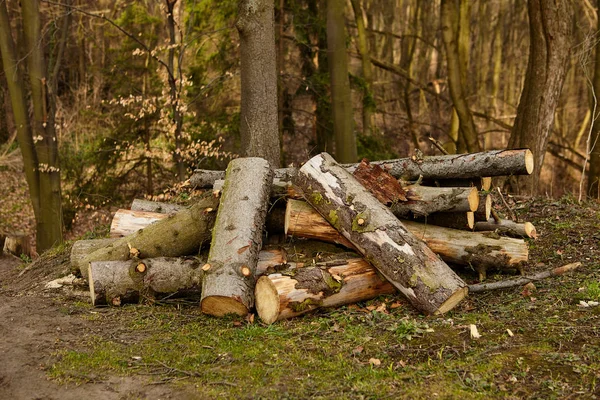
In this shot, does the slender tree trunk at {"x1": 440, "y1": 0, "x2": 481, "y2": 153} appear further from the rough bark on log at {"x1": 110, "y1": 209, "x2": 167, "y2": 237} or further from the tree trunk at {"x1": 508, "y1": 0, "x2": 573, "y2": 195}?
the rough bark on log at {"x1": 110, "y1": 209, "x2": 167, "y2": 237}

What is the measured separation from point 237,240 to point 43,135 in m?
7.73

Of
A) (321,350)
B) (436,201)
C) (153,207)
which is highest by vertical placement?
(436,201)

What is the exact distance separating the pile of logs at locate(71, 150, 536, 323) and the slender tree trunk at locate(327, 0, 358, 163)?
4983mm

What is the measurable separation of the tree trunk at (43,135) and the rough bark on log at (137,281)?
20.2 ft

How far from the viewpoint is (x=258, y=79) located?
8.80 metres

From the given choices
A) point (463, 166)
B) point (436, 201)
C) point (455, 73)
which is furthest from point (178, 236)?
point (455, 73)

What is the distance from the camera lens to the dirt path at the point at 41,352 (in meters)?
4.12

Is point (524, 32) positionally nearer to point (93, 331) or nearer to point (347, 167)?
point (347, 167)

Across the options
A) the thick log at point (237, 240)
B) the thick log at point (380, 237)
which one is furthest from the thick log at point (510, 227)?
the thick log at point (237, 240)

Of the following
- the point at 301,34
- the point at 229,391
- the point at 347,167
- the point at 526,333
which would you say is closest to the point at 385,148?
the point at 301,34

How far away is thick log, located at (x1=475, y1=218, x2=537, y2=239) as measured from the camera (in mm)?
7137

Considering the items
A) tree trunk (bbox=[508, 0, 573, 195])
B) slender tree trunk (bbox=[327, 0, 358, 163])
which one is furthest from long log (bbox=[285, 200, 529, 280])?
slender tree trunk (bbox=[327, 0, 358, 163])

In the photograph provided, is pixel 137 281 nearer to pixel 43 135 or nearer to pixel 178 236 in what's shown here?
pixel 178 236

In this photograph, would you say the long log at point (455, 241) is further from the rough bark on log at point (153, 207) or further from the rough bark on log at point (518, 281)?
the rough bark on log at point (153, 207)
